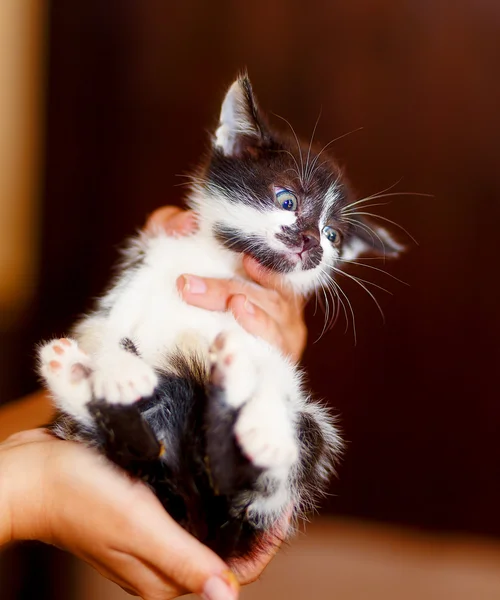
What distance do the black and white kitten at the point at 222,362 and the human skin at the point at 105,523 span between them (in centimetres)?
5

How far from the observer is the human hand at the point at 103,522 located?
1126 mm

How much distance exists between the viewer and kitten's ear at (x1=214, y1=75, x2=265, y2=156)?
1671mm

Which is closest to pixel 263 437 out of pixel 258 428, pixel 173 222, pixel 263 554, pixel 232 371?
pixel 258 428

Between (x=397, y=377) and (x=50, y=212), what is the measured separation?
212 centimetres

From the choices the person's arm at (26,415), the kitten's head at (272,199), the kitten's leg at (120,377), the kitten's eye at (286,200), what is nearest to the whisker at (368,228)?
the kitten's head at (272,199)

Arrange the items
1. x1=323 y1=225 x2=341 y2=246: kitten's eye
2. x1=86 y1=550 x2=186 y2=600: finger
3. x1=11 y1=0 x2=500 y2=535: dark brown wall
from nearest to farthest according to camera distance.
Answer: x1=86 y1=550 x2=186 y2=600: finger, x1=323 y1=225 x2=341 y2=246: kitten's eye, x1=11 y1=0 x2=500 y2=535: dark brown wall

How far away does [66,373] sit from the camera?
4.08 feet

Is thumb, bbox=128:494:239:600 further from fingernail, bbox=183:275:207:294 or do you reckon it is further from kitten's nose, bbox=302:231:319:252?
kitten's nose, bbox=302:231:319:252

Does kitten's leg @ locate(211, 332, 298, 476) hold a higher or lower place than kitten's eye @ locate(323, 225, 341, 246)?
lower

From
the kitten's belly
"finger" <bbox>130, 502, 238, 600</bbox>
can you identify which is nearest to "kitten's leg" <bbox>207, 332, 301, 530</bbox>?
"finger" <bbox>130, 502, 238, 600</bbox>

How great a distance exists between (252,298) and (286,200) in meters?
0.31

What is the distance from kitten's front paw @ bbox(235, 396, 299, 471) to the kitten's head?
0.56 m

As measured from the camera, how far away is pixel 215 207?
1.77 m

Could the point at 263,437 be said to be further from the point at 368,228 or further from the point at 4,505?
the point at 368,228
